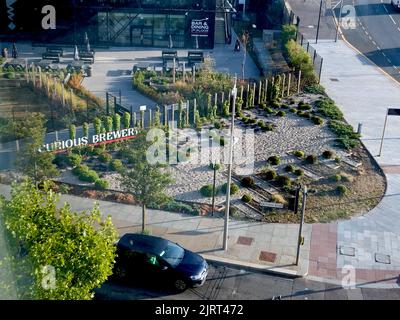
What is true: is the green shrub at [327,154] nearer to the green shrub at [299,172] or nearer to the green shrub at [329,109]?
the green shrub at [299,172]

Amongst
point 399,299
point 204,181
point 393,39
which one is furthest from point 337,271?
point 393,39

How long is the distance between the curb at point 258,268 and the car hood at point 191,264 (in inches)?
39.8

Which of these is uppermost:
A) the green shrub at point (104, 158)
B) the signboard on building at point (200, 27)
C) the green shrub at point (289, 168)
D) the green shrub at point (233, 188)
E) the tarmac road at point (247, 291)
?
the signboard on building at point (200, 27)

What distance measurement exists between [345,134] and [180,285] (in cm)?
1473

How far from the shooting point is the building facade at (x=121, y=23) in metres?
43.6

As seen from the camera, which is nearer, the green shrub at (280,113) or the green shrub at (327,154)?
the green shrub at (327,154)

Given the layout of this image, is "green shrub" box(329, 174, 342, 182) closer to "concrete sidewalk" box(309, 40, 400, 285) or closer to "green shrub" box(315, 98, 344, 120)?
"concrete sidewalk" box(309, 40, 400, 285)

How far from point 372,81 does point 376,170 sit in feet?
44.9

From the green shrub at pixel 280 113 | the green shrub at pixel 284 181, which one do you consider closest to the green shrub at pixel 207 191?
the green shrub at pixel 284 181

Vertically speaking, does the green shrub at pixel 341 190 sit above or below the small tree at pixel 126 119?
below

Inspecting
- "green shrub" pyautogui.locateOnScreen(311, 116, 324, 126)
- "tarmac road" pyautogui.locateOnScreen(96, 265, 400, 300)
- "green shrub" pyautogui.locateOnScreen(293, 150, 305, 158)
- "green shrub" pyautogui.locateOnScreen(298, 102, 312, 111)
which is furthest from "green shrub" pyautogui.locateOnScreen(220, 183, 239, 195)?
"green shrub" pyautogui.locateOnScreen(298, 102, 312, 111)

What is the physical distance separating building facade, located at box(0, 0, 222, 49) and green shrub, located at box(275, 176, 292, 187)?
21.7 meters

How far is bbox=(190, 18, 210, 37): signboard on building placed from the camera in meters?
43.7

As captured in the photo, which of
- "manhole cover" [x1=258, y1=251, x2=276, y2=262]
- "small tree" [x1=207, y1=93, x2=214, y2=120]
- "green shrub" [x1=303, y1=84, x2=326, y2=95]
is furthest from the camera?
"green shrub" [x1=303, y1=84, x2=326, y2=95]
